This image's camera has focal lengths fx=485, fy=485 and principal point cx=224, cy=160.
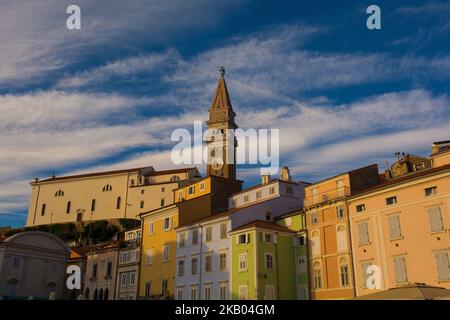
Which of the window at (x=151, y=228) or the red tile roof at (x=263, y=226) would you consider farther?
the window at (x=151, y=228)

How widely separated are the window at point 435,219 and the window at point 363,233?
20.6 feet

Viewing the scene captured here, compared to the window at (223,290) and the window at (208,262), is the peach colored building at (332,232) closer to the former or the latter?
the window at (223,290)

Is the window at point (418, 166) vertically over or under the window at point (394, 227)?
over

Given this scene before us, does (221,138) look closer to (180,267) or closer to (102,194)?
(102,194)

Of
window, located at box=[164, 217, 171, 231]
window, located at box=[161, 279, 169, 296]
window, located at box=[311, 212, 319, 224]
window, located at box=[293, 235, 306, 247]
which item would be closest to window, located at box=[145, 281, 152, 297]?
window, located at box=[161, 279, 169, 296]

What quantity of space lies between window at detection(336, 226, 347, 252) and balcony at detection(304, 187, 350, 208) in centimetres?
301

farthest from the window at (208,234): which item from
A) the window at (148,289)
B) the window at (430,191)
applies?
the window at (430,191)

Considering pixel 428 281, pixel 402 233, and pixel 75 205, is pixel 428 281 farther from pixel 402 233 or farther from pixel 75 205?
pixel 75 205

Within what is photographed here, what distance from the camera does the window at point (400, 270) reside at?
39.2 meters

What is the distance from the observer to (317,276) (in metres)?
47.4

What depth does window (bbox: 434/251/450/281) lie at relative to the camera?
119ft

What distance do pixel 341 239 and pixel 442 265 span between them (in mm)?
10446

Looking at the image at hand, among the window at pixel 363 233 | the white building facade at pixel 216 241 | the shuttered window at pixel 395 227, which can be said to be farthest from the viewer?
the white building facade at pixel 216 241
